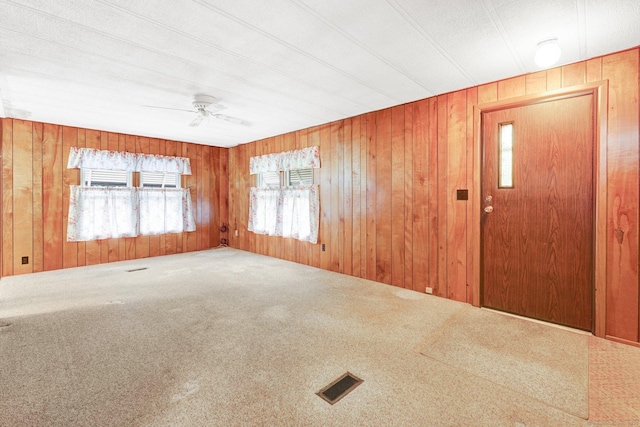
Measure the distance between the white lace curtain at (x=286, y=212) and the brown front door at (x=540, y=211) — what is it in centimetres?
242

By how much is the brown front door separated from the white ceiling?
1.60ft

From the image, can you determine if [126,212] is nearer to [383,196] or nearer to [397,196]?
[383,196]

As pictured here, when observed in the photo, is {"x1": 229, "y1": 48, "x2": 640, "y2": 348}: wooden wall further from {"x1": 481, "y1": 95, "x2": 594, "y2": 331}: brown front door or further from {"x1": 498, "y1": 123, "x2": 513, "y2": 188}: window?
{"x1": 498, "y1": 123, "x2": 513, "y2": 188}: window

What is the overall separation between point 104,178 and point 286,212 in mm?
3062

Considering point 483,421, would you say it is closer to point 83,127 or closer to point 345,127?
point 345,127

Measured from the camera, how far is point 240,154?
237 inches

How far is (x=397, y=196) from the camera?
138 inches

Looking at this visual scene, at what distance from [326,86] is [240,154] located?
3.62m

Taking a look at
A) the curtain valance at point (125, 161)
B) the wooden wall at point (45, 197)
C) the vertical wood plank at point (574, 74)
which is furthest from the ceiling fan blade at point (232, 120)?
the vertical wood plank at point (574, 74)

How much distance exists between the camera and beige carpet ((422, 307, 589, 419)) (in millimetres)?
1608

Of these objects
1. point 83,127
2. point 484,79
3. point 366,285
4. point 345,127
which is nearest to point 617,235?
point 484,79

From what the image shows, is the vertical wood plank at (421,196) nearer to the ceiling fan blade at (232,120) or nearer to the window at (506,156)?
the window at (506,156)

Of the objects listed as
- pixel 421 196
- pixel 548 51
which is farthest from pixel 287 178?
pixel 548 51

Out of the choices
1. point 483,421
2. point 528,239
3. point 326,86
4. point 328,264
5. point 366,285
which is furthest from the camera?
point 328,264
